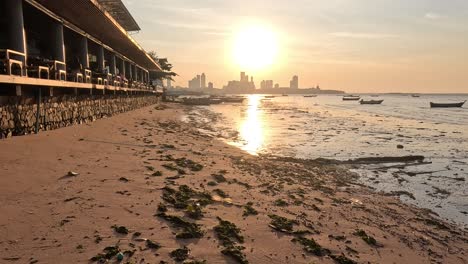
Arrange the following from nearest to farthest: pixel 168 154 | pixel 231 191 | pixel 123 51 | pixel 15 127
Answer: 1. pixel 231 191
2. pixel 15 127
3. pixel 168 154
4. pixel 123 51

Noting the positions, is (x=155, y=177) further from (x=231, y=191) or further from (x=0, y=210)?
(x=0, y=210)

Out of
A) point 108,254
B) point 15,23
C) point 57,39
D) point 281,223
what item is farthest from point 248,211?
point 57,39

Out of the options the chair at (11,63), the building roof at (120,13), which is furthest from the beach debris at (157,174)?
the building roof at (120,13)

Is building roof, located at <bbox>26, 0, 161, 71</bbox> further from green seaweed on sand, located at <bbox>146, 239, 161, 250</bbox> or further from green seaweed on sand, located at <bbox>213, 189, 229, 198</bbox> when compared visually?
green seaweed on sand, located at <bbox>146, 239, 161, 250</bbox>

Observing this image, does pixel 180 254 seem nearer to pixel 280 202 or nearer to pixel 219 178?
pixel 280 202

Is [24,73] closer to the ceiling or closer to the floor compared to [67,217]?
closer to the ceiling

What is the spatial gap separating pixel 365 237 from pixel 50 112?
12422 millimetres

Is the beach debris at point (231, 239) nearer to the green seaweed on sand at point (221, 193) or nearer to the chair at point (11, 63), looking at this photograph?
the green seaweed on sand at point (221, 193)

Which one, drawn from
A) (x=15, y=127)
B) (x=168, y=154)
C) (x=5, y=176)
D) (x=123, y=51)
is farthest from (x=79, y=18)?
(x=123, y=51)

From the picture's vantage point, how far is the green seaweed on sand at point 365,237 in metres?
5.90

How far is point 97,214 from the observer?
535 cm

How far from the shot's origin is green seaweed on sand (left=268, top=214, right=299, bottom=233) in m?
5.89

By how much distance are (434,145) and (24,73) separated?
21.8m

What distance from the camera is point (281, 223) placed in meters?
6.15
